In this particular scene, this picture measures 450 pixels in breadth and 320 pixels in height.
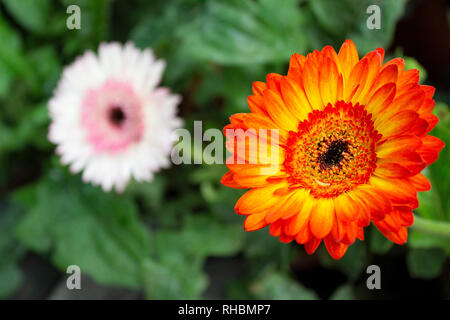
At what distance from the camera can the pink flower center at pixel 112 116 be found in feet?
3.36

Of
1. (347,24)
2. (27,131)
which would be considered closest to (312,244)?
(347,24)

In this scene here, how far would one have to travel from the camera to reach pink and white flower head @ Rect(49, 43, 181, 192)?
3.17 feet

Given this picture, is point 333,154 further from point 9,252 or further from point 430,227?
point 9,252

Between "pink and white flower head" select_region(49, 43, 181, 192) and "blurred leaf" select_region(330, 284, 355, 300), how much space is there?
41 centimetres

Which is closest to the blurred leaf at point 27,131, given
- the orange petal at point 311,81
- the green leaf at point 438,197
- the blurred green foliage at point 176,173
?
the blurred green foliage at point 176,173

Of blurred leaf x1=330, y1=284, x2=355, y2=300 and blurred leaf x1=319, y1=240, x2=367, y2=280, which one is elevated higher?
blurred leaf x1=319, y1=240, x2=367, y2=280

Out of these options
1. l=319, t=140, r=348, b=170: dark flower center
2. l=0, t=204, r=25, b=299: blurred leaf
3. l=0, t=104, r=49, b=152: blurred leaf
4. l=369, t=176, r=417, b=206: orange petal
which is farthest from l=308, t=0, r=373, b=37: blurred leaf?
l=0, t=204, r=25, b=299: blurred leaf

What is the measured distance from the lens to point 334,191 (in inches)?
24.3

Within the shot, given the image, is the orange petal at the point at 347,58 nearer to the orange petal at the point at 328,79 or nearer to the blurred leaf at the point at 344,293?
the orange petal at the point at 328,79

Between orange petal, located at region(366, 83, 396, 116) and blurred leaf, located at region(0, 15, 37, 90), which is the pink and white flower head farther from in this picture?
orange petal, located at region(366, 83, 396, 116)

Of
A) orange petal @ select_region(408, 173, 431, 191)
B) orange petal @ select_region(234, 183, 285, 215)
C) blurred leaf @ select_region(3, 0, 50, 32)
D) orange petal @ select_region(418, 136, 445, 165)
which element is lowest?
orange petal @ select_region(234, 183, 285, 215)

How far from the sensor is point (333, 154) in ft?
2.22

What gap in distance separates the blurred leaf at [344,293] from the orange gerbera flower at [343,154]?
1.13 ft
